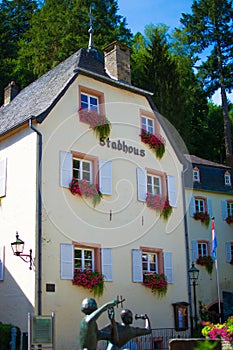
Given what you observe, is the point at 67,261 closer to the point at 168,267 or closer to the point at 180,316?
the point at 168,267

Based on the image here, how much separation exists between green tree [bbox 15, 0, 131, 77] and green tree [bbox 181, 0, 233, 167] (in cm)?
493

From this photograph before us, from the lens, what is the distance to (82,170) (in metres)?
16.1

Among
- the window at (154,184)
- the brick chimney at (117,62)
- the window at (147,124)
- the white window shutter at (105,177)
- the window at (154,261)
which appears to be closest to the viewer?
the white window shutter at (105,177)

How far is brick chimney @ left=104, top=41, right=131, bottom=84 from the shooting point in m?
19.2

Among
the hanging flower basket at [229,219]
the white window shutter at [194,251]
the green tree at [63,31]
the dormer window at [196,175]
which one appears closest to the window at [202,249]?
the white window shutter at [194,251]

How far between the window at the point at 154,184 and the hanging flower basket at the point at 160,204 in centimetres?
40

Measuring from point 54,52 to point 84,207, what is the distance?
19.7 m

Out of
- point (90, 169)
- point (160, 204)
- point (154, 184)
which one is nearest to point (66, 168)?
point (90, 169)

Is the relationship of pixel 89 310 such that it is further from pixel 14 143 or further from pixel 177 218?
pixel 177 218

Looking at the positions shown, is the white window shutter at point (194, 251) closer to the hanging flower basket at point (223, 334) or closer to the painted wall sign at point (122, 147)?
the painted wall sign at point (122, 147)

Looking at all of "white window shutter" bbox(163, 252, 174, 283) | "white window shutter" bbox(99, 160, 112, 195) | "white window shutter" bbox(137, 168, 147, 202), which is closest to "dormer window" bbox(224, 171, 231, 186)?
"white window shutter" bbox(137, 168, 147, 202)

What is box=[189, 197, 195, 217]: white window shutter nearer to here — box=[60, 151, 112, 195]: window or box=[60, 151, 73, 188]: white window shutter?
box=[60, 151, 112, 195]: window

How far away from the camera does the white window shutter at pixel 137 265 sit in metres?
16.3

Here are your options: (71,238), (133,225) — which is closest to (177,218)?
(133,225)
